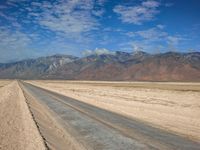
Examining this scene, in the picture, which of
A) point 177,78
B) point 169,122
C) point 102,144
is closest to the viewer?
point 102,144

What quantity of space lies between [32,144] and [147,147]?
440 cm

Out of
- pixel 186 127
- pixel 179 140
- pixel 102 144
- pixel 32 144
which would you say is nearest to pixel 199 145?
pixel 179 140

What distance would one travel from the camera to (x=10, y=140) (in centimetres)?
1135

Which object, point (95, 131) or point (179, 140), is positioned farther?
point (95, 131)

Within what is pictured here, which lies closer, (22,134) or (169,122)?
(22,134)

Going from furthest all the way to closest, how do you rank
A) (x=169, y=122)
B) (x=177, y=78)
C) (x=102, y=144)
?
(x=177, y=78) < (x=169, y=122) < (x=102, y=144)

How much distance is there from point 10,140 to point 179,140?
274 inches

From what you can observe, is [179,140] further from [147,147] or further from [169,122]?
[169,122]

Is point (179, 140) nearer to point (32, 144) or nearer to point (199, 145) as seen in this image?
point (199, 145)

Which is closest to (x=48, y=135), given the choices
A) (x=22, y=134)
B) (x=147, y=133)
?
(x=22, y=134)

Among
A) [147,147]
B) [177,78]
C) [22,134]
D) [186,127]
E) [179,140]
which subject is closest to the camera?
[147,147]

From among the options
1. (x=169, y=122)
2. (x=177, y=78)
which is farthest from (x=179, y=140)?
(x=177, y=78)

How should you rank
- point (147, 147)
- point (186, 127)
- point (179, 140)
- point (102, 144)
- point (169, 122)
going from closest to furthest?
1. point (147, 147)
2. point (102, 144)
3. point (179, 140)
4. point (186, 127)
5. point (169, 122)

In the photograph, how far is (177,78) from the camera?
173 m
